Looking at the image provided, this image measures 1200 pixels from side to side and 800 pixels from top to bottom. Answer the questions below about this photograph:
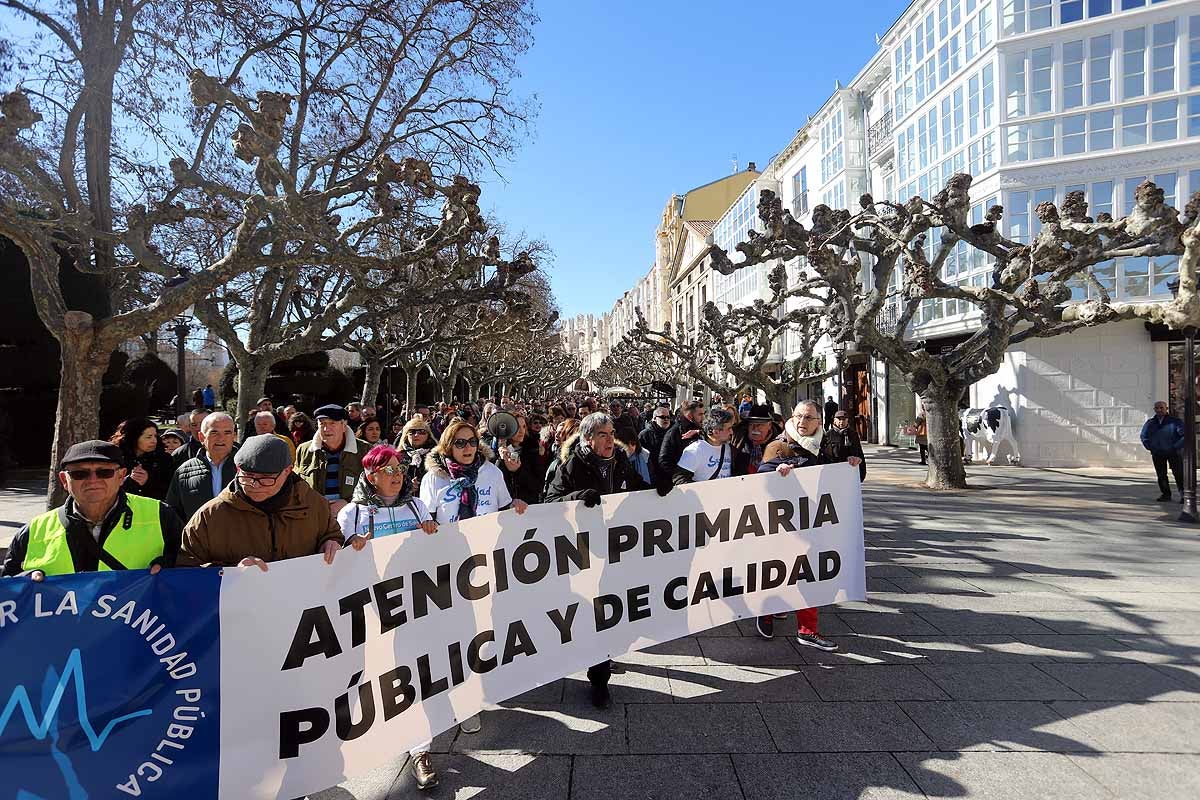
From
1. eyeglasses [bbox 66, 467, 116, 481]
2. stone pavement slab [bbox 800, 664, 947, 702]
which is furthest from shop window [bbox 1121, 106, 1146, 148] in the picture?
eyeglasses [bbox 66, 467, 116, 481]

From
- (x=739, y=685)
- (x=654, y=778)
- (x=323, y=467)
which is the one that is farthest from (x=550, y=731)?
(x=323, y=467)

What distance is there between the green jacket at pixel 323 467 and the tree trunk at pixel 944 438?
11922 millimetres

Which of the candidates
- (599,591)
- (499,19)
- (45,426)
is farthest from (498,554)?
(45,426)

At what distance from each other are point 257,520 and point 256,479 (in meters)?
0.20

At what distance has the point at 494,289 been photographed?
16344 millimetres

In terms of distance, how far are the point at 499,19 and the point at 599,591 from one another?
14.7 metres

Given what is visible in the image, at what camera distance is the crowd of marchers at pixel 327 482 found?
2.98 meters

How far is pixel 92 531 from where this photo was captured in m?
2.99

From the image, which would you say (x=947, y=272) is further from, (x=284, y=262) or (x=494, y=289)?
(x=284, y=262)

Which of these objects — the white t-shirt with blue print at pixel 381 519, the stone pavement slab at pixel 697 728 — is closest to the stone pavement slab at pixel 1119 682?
the stone pavement slab at pixel 697 728

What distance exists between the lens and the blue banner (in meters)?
2.61

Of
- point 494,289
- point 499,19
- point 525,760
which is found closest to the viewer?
point 525,760

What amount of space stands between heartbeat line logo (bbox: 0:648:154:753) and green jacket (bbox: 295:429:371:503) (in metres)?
2.67

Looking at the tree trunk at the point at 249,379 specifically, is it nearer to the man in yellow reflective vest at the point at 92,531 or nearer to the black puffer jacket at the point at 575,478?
the black puffer jacket at the point at 575,478
